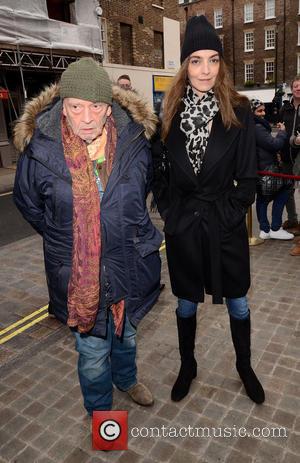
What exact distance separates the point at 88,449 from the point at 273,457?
1128 mm

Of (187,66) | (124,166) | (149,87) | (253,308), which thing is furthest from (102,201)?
(149,87)

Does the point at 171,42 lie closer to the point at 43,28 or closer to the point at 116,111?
the point at 43,28

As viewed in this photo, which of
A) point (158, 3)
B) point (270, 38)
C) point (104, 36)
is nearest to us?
point (104, 36)

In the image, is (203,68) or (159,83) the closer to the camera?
(203,68)

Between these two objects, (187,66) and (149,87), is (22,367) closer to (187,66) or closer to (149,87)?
(187,66)

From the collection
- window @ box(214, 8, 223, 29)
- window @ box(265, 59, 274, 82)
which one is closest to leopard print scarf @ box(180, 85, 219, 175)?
window @ box(265, 59, 274, 82)

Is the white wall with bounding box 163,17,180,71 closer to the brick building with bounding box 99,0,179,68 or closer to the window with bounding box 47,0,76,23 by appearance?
the brick building with bounding box 99,0,179,68

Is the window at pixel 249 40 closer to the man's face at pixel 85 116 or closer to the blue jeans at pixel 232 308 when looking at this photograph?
the blue jeans at pixel 232 308

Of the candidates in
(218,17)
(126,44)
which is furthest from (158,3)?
(218,17)

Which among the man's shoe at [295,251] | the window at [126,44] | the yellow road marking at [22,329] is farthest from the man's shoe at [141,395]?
the window at [126,44]

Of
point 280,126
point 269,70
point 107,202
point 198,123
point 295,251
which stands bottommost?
point 295,251

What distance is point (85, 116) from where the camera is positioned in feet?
6.91

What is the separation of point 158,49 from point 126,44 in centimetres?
281

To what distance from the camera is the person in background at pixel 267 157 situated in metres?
4.88
